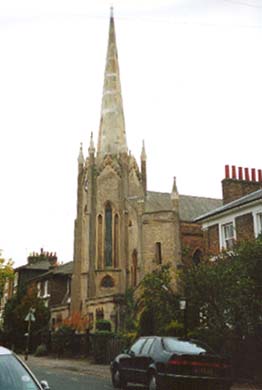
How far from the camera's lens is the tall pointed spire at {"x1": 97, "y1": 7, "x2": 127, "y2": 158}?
5312 cm

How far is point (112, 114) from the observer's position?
5512cm

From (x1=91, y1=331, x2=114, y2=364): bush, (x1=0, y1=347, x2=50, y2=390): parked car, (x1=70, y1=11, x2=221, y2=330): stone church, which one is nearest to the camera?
(x1=0, y1=347, x2=50, y2=390): parked car

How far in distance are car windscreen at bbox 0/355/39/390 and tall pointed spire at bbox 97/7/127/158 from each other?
45.6 m

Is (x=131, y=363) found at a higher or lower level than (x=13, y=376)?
lower

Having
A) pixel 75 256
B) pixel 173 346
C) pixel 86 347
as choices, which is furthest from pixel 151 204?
pixel 173 346

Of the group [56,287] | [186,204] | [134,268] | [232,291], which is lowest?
[232,291]

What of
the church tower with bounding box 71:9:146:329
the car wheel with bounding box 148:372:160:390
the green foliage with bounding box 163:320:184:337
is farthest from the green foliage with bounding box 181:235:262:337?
the church tower with bounding box 71:9:146:329

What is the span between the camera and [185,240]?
148ft

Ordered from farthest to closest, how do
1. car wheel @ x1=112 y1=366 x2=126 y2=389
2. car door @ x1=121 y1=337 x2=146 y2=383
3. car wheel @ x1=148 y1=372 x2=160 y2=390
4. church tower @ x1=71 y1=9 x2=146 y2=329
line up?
1. church tower @ x1=71 y1=9 x2=146 y2=329
2. car wheel @ x1=112 y1=366 x2=126 y2=389
3. car door @ x1=121 y1=337 x2=146 y2=383
4. car wheel @ x1=148 y1=372 x2=160 y2=390

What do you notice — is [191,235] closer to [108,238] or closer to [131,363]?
[108,238]

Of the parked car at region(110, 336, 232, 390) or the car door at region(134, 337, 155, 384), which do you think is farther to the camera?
the car door at region(134, 337, 155, 384)

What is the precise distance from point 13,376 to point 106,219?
140 feet

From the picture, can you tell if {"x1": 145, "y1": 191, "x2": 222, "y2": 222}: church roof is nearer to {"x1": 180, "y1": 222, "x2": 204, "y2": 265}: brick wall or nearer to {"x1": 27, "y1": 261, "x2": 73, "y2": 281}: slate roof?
{"x1": 180, "y1": 222, "x2": 204, "y2": 265}: brick wall

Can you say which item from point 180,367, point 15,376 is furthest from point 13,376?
point 180,367
